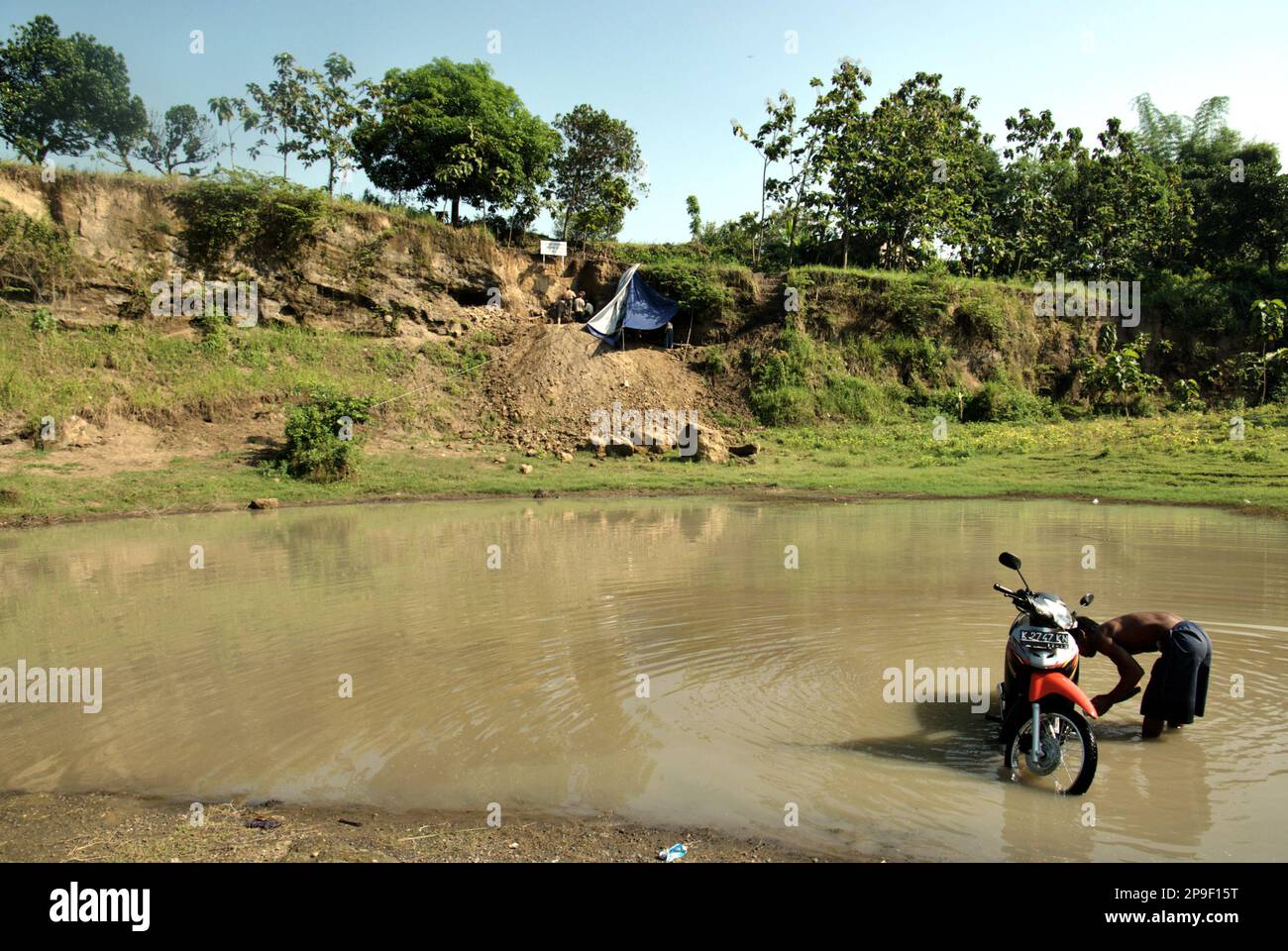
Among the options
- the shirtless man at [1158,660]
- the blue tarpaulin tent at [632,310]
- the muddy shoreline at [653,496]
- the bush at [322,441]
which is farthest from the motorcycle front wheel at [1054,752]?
the blue tarpaulin tent at [632,310]

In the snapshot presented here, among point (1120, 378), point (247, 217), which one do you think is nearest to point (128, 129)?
point (247, 217)

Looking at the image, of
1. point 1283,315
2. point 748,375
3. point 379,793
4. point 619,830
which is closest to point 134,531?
point 379,793

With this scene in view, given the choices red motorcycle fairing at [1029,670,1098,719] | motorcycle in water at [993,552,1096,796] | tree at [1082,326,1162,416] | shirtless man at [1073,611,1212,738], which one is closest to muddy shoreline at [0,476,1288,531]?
shirtless man at [1073,611,1212,738]

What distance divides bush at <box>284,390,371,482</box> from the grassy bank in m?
0.51

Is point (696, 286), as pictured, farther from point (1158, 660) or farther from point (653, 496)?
point (1158, 660)

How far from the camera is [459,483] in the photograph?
23.1 meters

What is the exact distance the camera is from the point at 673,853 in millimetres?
4352

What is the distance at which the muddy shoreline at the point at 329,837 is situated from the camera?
172 inches

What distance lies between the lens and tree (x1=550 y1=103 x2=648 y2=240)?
3741 centimetres

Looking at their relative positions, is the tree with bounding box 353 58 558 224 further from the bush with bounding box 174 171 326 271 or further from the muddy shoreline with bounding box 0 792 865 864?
the muddy shoreline with bounding box 0 792 865 864

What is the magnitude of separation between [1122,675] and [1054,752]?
1.01 meters

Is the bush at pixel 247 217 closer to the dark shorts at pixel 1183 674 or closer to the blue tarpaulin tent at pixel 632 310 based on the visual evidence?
the blue tarpaulin tent at pixel 632 310
